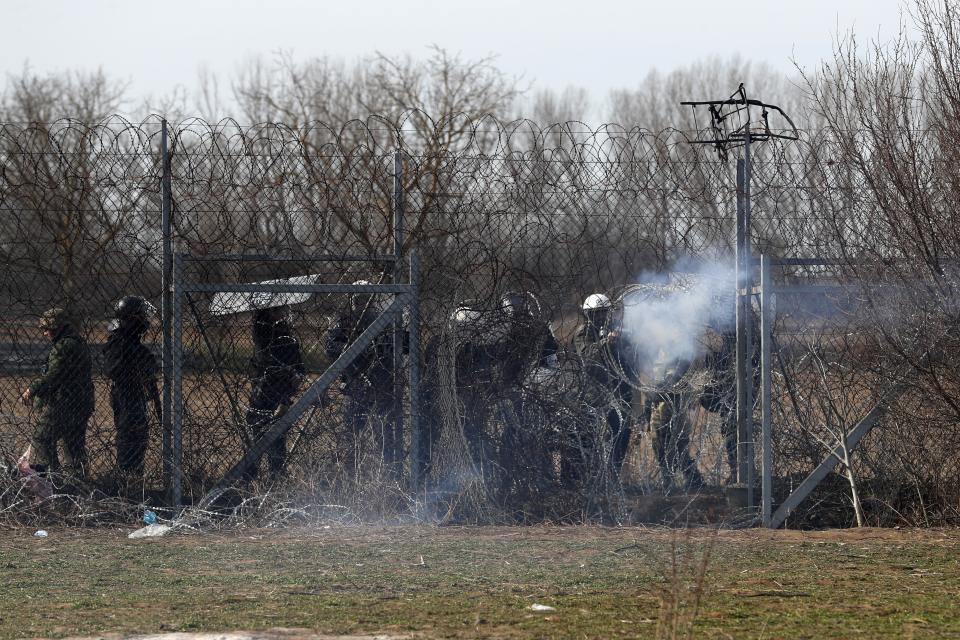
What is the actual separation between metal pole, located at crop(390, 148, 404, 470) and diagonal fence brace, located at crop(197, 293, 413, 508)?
146 millimetres

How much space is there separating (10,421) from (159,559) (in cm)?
176

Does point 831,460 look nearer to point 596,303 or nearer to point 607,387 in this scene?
point 607,387

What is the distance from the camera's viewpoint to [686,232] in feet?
25.4

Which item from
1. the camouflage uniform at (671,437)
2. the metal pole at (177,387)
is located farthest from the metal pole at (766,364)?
the metal pole at (177,387)

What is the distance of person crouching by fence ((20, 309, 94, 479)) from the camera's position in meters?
7.64

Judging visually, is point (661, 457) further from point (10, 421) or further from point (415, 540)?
point (10, 421)

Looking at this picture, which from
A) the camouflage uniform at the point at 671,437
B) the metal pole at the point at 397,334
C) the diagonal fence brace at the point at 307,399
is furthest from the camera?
the camouflage uniform at the point at 671,437

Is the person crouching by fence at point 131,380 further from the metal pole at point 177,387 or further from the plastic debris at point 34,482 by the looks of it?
the plastic debris at point 34,482

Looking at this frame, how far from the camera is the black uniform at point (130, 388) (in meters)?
7.61

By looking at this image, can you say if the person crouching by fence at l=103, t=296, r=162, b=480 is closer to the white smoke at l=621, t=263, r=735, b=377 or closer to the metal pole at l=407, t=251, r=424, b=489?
the metal pole at l=407, t=251, r=424, b=489

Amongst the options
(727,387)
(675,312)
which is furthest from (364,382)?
(727,387)

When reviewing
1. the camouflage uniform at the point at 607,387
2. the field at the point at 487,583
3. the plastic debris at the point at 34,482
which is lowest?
the field at the point at 487,583

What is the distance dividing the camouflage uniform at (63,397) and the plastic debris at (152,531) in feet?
2.25

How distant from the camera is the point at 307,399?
7406 mm
